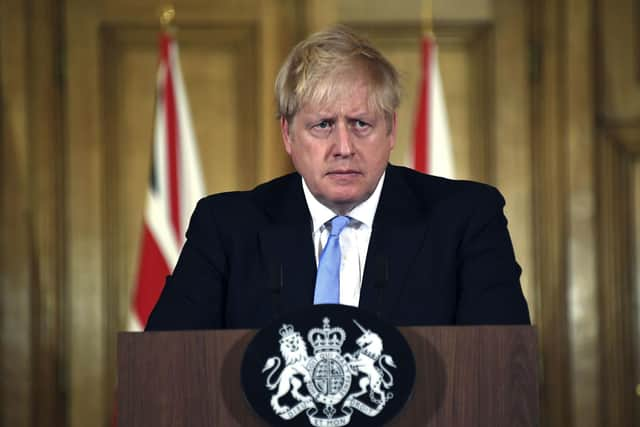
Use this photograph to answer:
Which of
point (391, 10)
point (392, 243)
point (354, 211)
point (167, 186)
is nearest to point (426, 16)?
point (391, 10)

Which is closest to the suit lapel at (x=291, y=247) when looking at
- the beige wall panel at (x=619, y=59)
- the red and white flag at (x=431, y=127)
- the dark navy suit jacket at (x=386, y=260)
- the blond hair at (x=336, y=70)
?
the dark navy suit jacket at (x=386, y=260)

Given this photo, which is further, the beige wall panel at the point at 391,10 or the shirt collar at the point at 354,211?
the beige wall panel at the point at 391,10

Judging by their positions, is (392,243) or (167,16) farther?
(167,16)

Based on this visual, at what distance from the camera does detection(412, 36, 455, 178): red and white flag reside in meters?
4.43

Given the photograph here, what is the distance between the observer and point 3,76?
4508 mm

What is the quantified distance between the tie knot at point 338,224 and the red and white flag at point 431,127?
2.10m

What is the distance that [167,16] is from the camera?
463 centimetres

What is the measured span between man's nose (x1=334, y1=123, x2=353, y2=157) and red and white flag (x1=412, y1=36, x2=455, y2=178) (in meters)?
2.17

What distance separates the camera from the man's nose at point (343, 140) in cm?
226

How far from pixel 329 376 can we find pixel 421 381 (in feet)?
0.51

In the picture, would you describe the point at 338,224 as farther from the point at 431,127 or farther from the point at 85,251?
the point at 85,251

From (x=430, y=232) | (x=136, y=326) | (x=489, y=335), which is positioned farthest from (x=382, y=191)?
(x=136, y=326)

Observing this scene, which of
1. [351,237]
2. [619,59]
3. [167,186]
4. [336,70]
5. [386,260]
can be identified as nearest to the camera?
[386,260]

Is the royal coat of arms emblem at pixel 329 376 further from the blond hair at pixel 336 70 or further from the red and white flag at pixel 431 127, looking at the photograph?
the red and white flag at pixel 431 127
